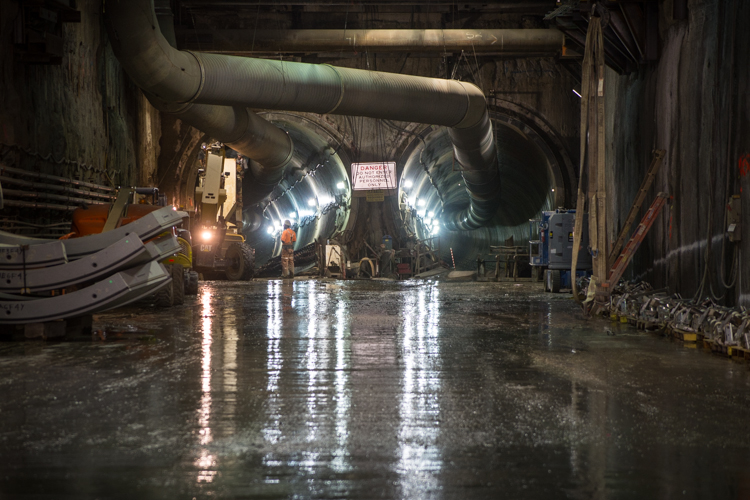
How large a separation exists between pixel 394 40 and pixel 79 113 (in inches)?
358

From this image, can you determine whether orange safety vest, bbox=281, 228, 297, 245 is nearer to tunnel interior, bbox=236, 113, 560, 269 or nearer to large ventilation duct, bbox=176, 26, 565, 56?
tunnel interior, bbox=236, 113, 560, 269

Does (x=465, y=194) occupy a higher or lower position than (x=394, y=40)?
lower

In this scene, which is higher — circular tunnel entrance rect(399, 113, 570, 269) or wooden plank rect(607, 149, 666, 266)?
circular tunnel entrance rect(399, 113, 570, 269)

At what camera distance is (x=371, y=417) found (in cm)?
432

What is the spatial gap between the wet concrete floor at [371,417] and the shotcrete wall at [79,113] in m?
6.55

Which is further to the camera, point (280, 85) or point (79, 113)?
point (79, 113)

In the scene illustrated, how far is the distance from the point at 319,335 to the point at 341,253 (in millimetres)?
13815

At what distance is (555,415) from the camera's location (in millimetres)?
4371

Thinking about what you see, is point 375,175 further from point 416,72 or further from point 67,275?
point 67,275

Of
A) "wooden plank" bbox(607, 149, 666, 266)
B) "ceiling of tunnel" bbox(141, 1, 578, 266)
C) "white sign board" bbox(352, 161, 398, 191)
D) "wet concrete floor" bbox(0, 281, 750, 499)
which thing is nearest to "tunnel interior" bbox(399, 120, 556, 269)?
"ceiling of tunnel" bbox(141, 1, 578, 266)

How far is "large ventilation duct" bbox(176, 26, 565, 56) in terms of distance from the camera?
2034 cm

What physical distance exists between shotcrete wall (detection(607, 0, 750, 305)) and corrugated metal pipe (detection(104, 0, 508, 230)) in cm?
548

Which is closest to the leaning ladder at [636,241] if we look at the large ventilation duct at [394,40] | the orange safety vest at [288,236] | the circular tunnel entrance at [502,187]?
the large ventilation duct at [394,40]

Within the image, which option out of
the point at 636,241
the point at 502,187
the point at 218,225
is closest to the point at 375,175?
the point at 218,225
